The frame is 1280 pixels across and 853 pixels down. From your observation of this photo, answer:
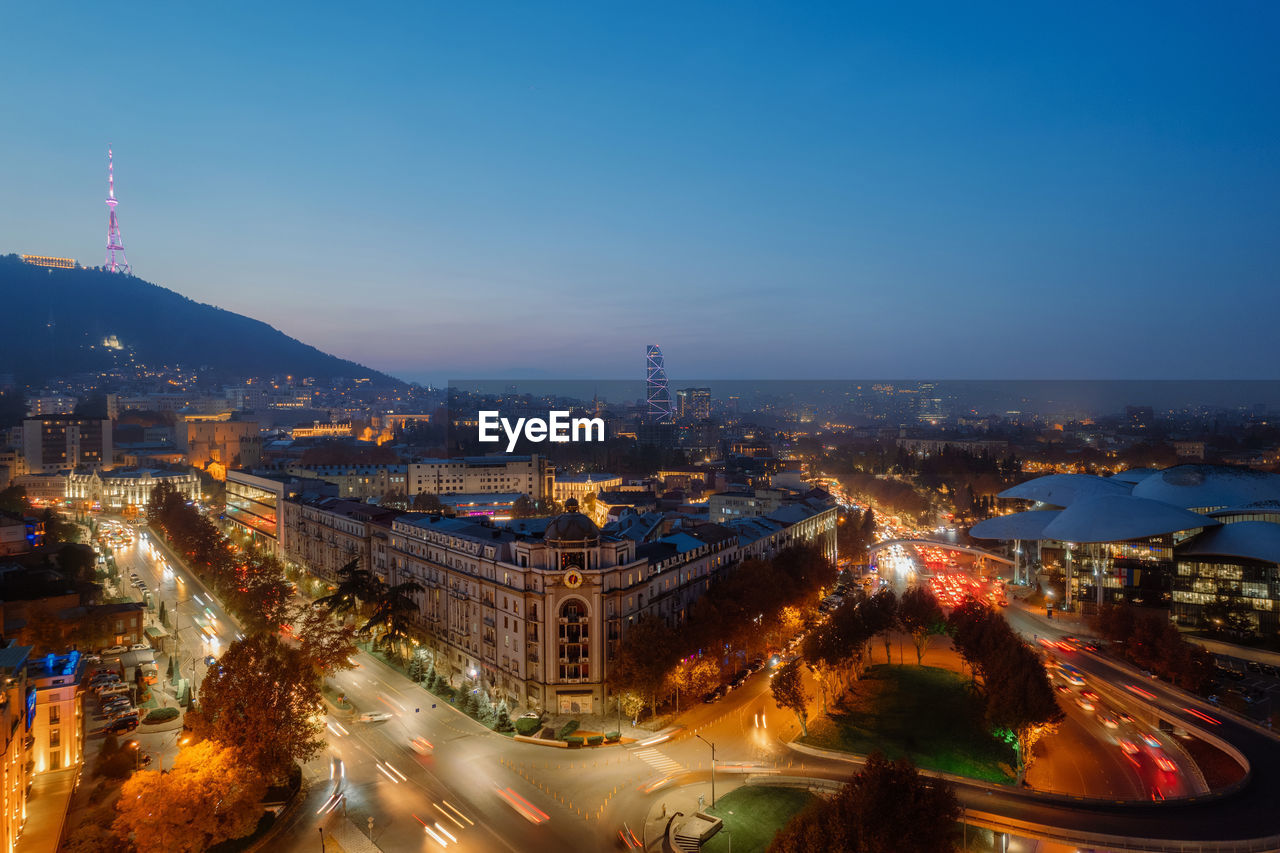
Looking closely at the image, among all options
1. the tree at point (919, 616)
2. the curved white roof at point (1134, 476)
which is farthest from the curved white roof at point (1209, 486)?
the tree at point (919, 616)

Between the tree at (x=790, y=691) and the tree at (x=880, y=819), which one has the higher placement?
the tree at (x=880, y=819)

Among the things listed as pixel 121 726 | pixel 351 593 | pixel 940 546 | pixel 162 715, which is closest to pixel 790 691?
pixel 351 593

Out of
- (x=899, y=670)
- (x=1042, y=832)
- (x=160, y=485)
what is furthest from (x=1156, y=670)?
(x=160, y=485)

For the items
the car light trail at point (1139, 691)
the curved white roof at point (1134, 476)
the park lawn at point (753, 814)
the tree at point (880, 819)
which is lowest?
the park lawn at point (753, 814)

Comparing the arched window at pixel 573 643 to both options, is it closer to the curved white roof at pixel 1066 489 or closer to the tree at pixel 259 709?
the tree at pixel 259 709

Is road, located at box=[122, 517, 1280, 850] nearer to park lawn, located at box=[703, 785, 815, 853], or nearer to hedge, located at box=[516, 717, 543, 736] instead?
hedge, located at box=[516, 717, 543, 736]

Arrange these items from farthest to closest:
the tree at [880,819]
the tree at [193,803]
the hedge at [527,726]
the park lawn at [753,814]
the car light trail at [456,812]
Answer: the hedge at [527,726] → the car light trail at [456,812] → the park lawn at [753,814] → the tree at [193,803] → the tree at [880,819]

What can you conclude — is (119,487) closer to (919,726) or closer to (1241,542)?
(919,726)

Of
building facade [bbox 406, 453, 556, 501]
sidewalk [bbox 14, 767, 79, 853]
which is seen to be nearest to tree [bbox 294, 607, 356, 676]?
sidewalk [bbox 14, 767, 79, 853]
